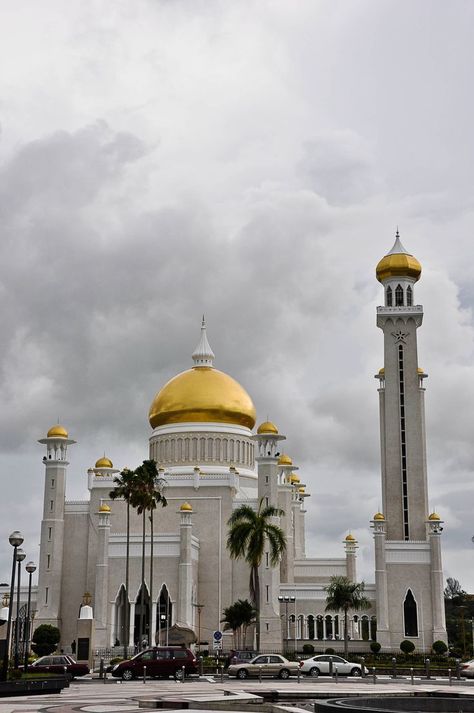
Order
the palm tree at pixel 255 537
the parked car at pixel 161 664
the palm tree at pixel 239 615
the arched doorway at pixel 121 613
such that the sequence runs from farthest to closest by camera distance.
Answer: the arched doorway at pixel 121 613, the palm tree at pixel 239 615, the palm tree at pixel 255 537, the parked car at pixel 161 664

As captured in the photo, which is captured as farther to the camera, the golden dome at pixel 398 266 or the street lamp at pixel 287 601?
the golden dome at pixel 398 266

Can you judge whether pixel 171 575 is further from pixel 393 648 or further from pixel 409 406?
pixel 409 406

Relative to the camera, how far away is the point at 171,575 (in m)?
60.5

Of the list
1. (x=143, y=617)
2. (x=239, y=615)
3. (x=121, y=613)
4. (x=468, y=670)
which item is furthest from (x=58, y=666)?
(x=121, y=613)

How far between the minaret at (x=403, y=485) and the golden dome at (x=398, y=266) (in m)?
0.07

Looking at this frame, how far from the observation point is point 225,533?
65.6m

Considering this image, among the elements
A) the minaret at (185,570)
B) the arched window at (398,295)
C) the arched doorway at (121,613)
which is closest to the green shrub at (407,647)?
the minaret at (185,570)

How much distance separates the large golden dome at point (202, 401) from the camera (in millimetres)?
70875

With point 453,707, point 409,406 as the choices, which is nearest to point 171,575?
point 409,406

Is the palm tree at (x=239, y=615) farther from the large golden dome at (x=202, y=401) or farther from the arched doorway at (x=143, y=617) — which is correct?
the large golden dome at (x=202, y=401)

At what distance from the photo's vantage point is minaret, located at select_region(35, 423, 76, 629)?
208ft

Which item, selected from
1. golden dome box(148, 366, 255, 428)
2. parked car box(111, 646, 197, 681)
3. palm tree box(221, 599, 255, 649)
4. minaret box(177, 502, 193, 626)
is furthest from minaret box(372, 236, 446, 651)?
parked car box(111, 646, 197, 681)

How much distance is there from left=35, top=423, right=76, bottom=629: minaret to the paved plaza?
2880cm

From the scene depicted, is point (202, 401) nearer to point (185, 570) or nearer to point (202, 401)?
point (202, 401)
